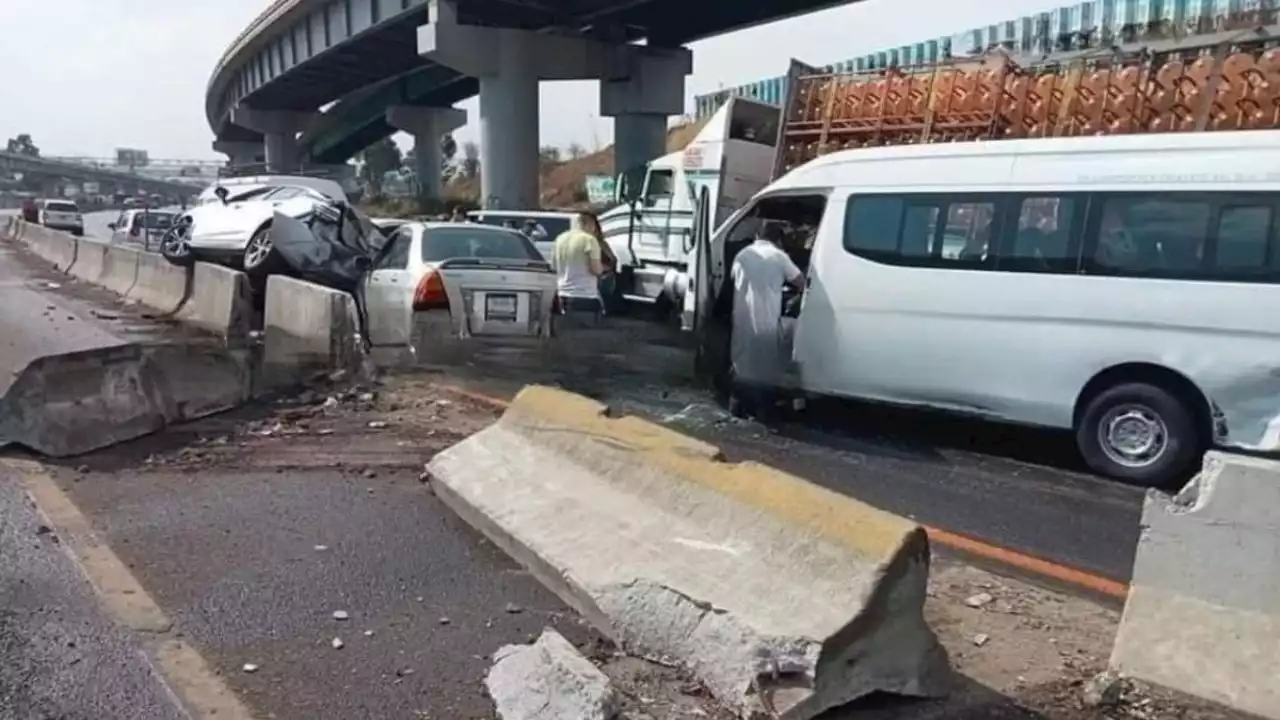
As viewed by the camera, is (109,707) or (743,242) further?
(743,242)

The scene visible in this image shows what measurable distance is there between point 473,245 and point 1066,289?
630 cm

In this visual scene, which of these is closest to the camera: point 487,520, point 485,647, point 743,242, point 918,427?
point 485,647

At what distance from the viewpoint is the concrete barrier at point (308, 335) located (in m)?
11.6

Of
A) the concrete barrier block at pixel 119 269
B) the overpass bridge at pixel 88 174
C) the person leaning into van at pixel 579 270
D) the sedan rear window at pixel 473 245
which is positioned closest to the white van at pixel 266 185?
the concrete barrier block at pixel 119 269

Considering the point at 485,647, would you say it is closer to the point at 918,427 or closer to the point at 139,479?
the point at 139,479

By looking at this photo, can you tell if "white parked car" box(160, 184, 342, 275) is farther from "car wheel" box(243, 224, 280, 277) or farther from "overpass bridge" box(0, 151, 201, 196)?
"overpass bridge" box(0, 151, 201, 196)

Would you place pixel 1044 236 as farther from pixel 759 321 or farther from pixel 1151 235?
pixel 759 321

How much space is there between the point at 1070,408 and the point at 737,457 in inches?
89.0

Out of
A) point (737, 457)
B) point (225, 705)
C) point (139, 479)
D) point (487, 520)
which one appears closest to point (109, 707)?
point (225, 705)

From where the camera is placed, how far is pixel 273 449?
8.62 metres

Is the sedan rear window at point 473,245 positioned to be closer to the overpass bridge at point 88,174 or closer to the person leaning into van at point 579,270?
the person leaning into van at point 579,270

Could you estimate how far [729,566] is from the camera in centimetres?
463

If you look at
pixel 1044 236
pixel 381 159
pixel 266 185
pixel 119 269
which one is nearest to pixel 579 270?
pixel 1044 236

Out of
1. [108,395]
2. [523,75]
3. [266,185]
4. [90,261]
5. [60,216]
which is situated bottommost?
[60,216]
